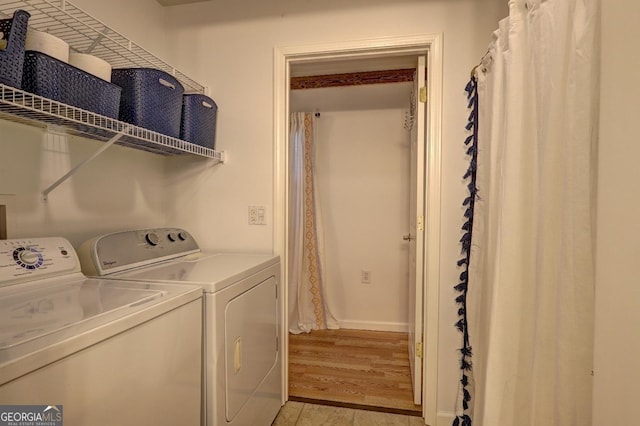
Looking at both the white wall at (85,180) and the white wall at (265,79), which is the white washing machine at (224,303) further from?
the white wall at (265,79)

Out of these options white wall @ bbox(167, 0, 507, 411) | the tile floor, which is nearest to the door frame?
white wall @ bbox(167, 0, 507, 411)

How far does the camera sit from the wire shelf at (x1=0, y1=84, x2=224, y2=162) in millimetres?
890

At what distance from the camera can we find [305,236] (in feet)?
10.3

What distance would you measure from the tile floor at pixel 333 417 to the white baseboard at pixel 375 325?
1265mm

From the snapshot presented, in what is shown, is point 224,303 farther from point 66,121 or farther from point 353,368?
point 353,368

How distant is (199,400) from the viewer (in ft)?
3.53

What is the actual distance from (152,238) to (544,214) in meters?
1.59

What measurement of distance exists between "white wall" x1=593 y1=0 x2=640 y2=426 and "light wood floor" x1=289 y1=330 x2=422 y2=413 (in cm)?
160

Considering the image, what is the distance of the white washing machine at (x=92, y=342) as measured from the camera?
1.98ft

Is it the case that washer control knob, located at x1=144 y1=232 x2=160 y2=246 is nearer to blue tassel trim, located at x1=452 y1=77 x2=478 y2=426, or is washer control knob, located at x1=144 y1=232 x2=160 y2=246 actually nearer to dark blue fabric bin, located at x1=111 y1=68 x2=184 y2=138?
dark blue fabric bin, located at x1=111 y1=68 x2=184 y2=138

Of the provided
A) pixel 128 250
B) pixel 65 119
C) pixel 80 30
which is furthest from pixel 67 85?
pixel 128 250

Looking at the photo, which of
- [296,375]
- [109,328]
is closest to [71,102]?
[109,328]

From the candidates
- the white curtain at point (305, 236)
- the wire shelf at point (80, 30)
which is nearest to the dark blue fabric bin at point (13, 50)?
the wire shelf at point (80, 30)

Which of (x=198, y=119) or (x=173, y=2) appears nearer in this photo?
(x=198, y=119)
